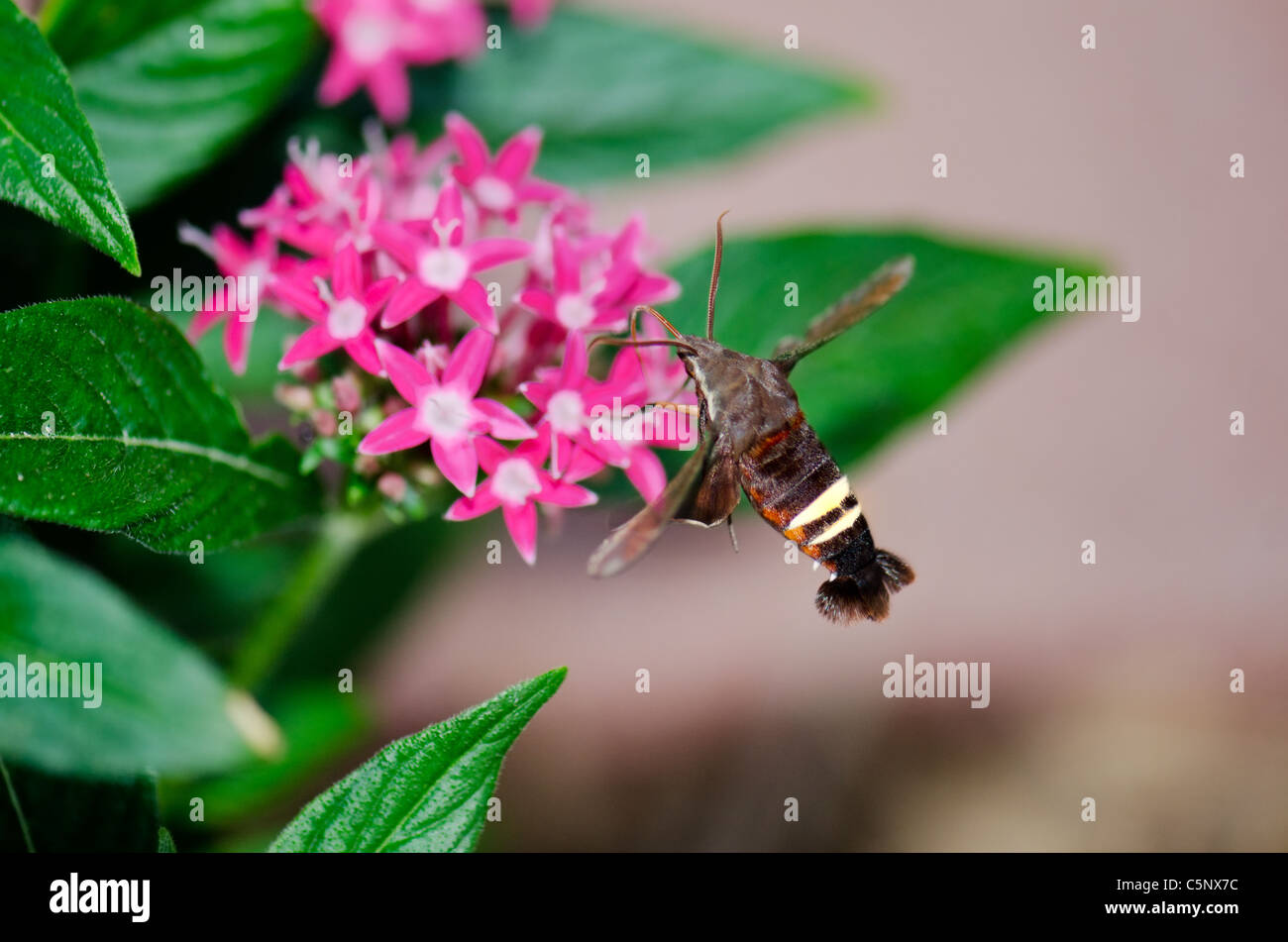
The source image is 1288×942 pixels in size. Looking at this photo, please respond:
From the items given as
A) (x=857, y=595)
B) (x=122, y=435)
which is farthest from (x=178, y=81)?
(x=857, y=595)

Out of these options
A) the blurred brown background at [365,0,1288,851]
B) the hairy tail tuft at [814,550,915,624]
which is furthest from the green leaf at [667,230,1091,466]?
the blurred brown background at [365,0,1288,851]

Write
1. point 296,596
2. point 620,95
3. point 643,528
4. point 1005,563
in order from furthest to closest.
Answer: point 1005,563
point 620,95
point 296,596
point 643,528

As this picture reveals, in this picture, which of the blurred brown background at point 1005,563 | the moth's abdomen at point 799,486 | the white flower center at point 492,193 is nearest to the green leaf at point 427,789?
the moth's abdomen at point 799,486

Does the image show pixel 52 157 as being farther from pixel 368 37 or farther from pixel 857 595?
pixel 857 595

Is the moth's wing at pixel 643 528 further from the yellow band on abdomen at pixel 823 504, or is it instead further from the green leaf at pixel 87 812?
the green leaf at pixel 87 812

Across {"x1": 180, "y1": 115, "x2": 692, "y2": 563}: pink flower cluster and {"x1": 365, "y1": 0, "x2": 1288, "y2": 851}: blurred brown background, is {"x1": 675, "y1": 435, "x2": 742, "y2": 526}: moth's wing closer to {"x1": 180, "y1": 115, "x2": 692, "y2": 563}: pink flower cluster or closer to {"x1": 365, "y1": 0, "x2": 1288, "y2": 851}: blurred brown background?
{"x1": 180, "y1": 115, "x2": 692, "y2": 563}: pink flower cluster
